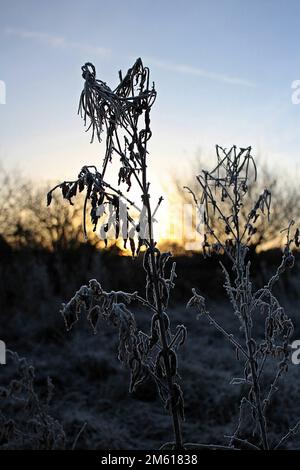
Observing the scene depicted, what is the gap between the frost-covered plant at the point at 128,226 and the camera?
1798 mm

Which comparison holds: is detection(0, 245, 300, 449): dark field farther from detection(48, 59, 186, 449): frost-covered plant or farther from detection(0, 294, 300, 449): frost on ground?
detection(48, 59, 186, 449): frost-covered plant

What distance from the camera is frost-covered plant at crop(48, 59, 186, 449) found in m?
1.80

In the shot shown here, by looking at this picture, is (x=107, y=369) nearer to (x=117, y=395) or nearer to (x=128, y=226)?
(x=117, y=395)

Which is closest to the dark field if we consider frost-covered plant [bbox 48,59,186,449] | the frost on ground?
the frost on ground

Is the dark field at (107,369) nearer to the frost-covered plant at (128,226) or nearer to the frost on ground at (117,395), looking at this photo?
the frost on ground at (117,395)

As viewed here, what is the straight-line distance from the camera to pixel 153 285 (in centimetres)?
195

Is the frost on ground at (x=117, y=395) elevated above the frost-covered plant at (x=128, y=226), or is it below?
below

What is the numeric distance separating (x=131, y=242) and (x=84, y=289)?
295 millimetres

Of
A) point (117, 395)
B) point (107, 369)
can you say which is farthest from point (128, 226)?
point (107, 369)

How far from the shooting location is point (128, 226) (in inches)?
70.9

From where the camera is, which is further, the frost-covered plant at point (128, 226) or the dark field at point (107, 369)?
the dark field at point (107, 369)

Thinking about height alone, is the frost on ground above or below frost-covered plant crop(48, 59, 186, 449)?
below

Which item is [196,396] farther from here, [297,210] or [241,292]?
[297,210]

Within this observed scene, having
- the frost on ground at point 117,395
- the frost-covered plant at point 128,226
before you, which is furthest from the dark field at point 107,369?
the frost-covered plant at point 128,226
